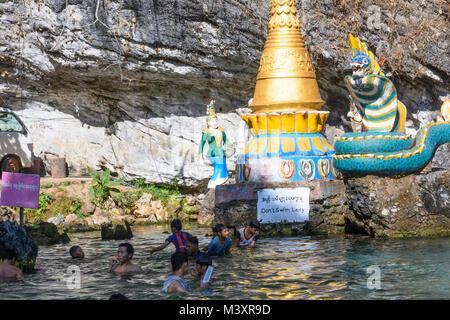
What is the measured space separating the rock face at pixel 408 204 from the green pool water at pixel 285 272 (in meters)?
0.42

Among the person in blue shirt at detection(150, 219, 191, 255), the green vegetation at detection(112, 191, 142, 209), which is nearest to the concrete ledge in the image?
the person in blue shirt at detection(150, 219, 191, 255)

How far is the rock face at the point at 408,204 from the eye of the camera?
12219mm

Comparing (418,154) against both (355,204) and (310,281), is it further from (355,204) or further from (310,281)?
(310,281)

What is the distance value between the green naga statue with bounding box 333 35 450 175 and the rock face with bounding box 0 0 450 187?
605 cm

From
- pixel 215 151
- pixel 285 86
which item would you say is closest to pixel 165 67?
pixel 215 151

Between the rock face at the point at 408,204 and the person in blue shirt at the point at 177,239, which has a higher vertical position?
the rock face at the point at 408,204

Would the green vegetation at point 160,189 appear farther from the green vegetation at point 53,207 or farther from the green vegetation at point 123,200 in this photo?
the green vegetation at point 53,207

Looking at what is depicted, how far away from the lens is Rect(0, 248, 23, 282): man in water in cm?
889

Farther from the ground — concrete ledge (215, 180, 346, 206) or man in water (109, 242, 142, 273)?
concrete ledge (215, 180, 346, 206)

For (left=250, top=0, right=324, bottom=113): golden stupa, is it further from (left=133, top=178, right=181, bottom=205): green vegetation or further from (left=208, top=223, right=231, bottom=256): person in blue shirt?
(left=133, top=178, right=181, bottom=205): green vegetation

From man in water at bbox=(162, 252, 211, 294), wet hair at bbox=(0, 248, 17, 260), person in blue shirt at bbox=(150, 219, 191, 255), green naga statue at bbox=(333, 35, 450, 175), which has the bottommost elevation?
man in water at bbox=(162, 252, 211, 294)

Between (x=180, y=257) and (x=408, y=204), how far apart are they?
5689 millimetres

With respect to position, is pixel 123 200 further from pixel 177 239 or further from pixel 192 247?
pixel 192 247

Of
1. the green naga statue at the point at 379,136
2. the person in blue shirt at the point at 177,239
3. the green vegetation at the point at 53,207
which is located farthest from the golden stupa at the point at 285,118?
the green vegetation at the point at 53,207
